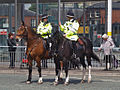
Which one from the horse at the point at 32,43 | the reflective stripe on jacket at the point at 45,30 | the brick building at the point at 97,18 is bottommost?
the horse at the point at 32,43

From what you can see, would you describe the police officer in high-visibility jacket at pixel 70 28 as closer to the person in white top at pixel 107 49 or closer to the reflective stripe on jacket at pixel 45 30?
the reflective stripe on jacket at pixel 45 30

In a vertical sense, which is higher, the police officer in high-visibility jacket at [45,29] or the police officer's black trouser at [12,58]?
the police officer in high-visibility jacket at [45,29]

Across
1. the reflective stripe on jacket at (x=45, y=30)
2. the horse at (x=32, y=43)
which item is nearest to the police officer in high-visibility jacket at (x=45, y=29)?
the reflective stripe on jacket at (x=45, y=30)

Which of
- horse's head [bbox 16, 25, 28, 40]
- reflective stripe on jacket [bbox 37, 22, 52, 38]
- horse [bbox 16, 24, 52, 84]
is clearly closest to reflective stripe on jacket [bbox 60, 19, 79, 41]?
reflective stripe on jacket [bbox 37, 22, 52, 38]

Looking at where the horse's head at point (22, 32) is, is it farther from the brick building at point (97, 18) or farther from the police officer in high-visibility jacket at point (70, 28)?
the brick building at point (97, 18)

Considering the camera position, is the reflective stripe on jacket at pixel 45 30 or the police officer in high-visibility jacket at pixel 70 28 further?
the reflective stripe on jacket at pixel 45 30

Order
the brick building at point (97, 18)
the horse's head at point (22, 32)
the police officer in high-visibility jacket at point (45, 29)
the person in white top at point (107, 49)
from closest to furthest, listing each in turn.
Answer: the horse's head at point (22, 32) < the police officer in high-visibility jacket at point (45, 29) < the person in white top at point (107, 49) < the brick building at point (97, 18)

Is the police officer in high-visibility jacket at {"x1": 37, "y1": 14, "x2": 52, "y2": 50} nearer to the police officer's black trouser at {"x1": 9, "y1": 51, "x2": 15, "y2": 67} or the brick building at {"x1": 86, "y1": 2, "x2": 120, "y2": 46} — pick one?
the police officer's black trouser at {"x1": 9, "y1": 51, "x2": 15, "y2": 67}

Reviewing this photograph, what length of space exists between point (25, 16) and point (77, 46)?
11.4m

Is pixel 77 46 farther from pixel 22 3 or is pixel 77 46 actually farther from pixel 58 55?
pixel 22 3

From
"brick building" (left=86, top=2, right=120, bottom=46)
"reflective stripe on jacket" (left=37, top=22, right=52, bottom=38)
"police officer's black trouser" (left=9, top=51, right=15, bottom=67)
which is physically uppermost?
"brick building" (left=86, top=2, right=120, bottom=46)

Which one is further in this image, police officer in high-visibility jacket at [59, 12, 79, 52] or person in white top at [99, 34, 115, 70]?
person in white top at [99, 34, 115, 70]

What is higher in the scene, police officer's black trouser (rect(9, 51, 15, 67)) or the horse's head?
the horse's head

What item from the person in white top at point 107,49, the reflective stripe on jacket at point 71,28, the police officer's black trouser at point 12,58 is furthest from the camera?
the police officer's black trouser at point 12,58
